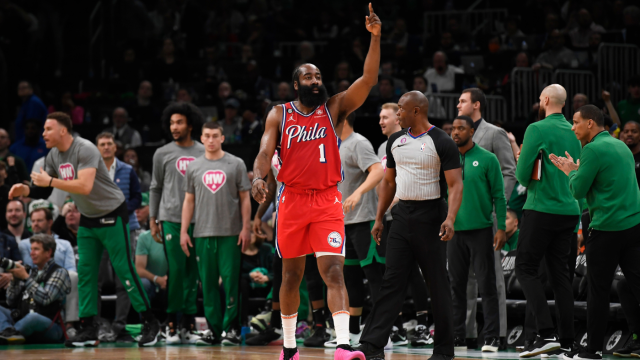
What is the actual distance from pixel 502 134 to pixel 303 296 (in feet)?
8.61

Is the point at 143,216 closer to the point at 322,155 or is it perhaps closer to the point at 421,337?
the point at 421,337

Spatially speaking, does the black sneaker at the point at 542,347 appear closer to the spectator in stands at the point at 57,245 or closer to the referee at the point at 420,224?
the referee at the point at 420,224

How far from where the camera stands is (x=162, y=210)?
7.98 metres

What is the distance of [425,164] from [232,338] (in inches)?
122

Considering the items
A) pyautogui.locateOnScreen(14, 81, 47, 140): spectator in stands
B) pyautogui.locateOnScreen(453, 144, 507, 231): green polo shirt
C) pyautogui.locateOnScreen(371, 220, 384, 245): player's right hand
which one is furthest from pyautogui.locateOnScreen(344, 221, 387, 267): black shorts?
pyautogui.locateOnScreen(14, 81, 47, 140): spectator in stands

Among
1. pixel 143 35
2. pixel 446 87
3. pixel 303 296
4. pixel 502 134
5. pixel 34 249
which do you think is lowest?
pixel 303 296

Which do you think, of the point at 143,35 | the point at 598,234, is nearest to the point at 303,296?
the point at 598,234

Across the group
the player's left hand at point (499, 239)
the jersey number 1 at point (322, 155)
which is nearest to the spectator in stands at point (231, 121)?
the player's left hand at point (499, 239)

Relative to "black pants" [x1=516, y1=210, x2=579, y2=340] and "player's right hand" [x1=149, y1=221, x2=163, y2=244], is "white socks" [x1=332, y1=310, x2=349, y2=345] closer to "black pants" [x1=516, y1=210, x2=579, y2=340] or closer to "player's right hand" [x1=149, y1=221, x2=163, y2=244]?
"black pants" [x1=516, y1=210, x2=579, y2=340]

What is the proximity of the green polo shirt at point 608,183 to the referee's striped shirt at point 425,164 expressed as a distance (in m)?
0.94

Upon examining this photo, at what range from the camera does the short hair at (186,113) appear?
796cm

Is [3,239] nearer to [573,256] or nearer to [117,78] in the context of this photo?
[573,256]

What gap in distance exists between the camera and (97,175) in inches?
300

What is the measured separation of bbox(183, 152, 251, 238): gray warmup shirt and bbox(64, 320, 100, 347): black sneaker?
1.37 m
